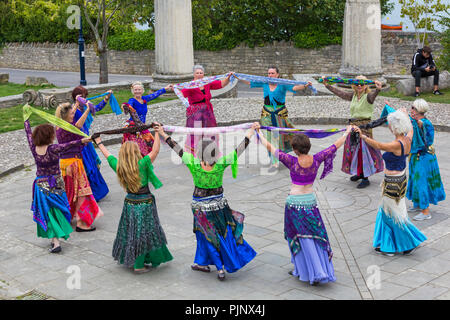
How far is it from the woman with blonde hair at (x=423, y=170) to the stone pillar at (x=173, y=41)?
1127cm

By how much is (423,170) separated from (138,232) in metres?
4.10

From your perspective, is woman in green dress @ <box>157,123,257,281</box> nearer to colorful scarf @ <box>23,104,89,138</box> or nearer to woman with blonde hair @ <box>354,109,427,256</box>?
woman with blonde hair @ <box>354,109,427,256</box>

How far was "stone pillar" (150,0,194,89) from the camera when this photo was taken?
61.9ft

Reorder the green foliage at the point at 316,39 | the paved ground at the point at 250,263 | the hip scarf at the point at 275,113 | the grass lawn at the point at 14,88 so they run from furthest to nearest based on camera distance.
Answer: the green foliage at the point at 316,39, the grass lawn at the point at 14,88, the hip scarf at the point at 275,113, the paved ground at the point at 250,263

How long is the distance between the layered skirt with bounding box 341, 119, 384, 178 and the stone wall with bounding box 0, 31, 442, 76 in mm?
19932

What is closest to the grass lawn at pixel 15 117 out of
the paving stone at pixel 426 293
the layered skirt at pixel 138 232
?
the layered skirt at pixel 138 232

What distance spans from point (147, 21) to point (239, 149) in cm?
2666

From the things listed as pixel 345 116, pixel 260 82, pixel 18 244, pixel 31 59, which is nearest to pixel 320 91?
pixel 345 116

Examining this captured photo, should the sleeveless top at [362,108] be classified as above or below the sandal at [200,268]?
above

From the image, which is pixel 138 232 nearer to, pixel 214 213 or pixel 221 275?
pixel 214 213

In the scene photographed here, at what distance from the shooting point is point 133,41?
36.8m

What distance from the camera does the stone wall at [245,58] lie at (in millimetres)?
30438

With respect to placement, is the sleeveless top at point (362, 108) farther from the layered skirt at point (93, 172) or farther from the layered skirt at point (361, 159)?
the layered skirt at point (93, 172)

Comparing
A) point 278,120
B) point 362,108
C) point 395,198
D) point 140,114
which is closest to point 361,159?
point 362,108
